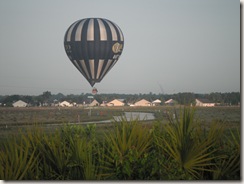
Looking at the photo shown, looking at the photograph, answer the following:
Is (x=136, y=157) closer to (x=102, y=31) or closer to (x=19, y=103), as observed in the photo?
(x=19, y=103)

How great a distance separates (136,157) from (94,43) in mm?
22268

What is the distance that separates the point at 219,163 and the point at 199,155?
16.1 inches

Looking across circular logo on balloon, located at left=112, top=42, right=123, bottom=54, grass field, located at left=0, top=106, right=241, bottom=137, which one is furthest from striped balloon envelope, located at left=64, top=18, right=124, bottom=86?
grass field, located at left=0, top=106, right=241, bottom=137

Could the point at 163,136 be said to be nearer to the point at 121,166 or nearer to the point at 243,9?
the point at 121,166

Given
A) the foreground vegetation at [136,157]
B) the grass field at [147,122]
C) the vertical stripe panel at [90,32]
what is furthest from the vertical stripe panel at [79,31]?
the foreground vegetation at [136,157]

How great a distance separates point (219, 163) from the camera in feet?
26.7

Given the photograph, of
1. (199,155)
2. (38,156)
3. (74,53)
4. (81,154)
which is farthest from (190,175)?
(74,53)

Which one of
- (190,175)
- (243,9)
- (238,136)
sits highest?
(243,9)

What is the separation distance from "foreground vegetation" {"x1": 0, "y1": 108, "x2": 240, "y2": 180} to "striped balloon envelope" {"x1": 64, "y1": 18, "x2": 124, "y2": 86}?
20.3 metres

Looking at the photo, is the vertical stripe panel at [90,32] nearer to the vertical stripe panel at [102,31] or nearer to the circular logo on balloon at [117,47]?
the vertical stripe panel at [102,31]

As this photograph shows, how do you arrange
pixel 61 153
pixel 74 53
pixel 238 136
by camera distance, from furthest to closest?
pixel 74 53
pixel 238 136
pixel 61 153

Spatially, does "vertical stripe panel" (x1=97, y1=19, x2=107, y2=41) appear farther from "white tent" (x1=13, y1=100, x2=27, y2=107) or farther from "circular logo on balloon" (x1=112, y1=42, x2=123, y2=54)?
"white tent" (x1=13, y1=100, x2=27, y2=107)

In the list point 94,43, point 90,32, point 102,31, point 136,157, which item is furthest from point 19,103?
point 136,157

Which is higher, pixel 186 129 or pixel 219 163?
pixel 186 129
